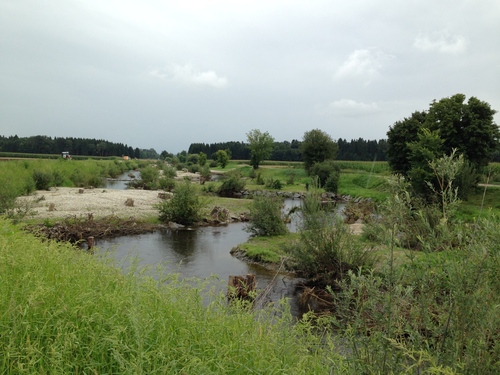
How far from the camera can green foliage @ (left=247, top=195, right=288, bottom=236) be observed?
18359mm

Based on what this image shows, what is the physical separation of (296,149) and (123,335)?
357 ft

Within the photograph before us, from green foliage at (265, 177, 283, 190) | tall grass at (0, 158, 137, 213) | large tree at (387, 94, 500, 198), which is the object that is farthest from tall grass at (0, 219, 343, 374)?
green foliage at (265, 177, 283, 190)

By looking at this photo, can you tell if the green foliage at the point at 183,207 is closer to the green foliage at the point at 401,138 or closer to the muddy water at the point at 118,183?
the green foliage at the point at 401,138

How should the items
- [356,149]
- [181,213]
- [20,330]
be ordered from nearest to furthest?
1. [20,330]
2. [181,213]
3. [356,149]

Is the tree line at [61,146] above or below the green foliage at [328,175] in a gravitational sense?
above

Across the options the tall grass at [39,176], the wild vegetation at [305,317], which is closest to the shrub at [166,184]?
the tall grass at [39,176]

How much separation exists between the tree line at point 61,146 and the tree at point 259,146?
70917mm

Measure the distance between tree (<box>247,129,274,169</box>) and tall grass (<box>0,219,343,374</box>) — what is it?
68706mm

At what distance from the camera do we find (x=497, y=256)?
2846mm

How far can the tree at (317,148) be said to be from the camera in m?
56.8

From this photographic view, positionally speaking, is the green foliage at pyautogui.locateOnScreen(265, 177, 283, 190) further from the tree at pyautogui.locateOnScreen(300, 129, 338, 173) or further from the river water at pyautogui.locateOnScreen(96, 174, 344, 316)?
the river water at pyautogui.locateOnScreen(96, 174, 344, 316)

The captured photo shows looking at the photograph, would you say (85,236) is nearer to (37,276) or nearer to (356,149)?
(37,276)

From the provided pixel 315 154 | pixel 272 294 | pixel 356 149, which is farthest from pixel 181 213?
pixel 356 149

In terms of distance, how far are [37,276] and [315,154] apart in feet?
179
